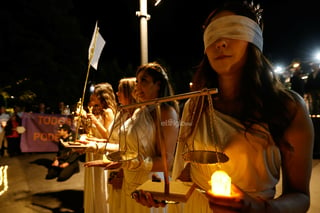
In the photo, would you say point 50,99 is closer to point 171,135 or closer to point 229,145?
point 171,135

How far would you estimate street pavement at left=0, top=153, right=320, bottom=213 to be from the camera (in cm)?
485

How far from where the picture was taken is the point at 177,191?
1253mm

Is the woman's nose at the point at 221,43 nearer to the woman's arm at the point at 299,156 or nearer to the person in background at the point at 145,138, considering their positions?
the woman's arm at the point at 299,156

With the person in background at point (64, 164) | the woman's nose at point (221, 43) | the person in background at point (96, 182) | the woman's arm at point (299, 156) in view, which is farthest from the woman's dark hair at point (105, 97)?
the woman's arm at point (299, 156)

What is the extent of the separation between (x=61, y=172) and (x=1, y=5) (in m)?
13.7

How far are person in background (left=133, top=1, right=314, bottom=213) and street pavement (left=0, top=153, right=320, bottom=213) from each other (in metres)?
3.73

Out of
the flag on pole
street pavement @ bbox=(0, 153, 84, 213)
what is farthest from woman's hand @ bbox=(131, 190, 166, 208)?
street pavement @ bbox=(0, 153, 84, 213)

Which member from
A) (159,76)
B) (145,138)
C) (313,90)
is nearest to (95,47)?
(159,76)

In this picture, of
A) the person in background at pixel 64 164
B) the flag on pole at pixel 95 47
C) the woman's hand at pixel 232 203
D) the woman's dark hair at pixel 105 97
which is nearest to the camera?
the woman's hand at pixel 232 203

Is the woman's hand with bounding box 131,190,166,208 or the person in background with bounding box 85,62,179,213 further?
the person in background with bounding box 85,62,179,213

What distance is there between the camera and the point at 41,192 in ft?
19.0

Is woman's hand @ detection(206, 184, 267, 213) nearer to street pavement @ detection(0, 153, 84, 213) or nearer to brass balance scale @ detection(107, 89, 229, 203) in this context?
brass balance scale @ detection(107, 89, 229, 203)

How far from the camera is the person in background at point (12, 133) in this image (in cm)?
966

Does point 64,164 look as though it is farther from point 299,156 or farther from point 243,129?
point 299,156
